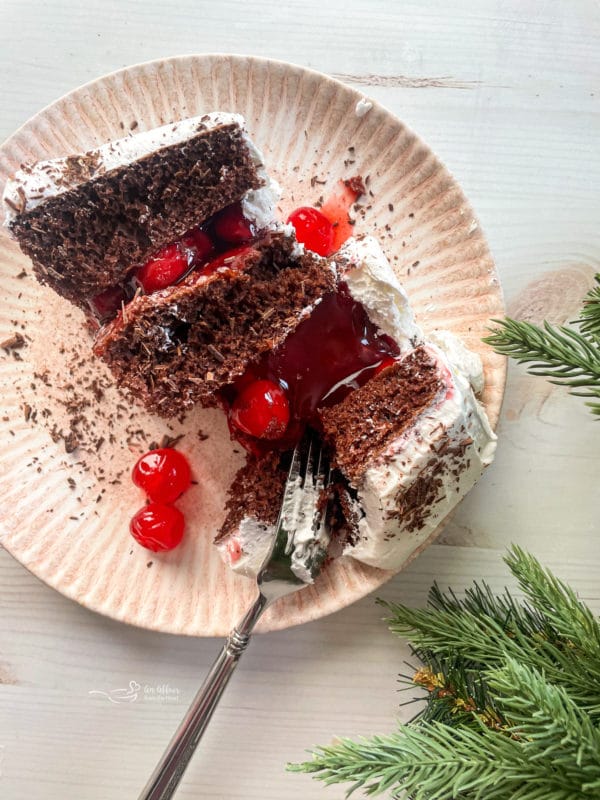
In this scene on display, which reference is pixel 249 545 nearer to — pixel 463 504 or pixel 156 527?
pixel 156 527

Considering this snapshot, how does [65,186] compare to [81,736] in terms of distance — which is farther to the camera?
[81,736]

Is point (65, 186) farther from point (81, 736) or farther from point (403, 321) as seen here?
point (81, 736)

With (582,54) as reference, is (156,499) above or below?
below

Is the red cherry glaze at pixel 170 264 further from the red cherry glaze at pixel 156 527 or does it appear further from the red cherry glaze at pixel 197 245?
the red cherry glaze at pixel 156 527

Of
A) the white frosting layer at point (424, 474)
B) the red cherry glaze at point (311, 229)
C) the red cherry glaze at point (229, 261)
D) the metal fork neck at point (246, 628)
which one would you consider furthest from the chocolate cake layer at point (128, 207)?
the metal fork neck at point (246, 628)

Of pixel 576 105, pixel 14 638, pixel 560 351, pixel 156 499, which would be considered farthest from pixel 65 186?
pixel 576 105
